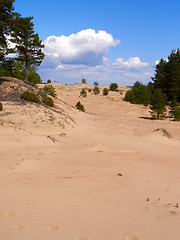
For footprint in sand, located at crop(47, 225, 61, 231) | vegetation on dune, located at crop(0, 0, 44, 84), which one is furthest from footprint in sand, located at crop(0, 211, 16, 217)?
vegetation on dune, located at crop(0, 0, 44, 84)

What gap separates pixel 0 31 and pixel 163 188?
61.0 feet

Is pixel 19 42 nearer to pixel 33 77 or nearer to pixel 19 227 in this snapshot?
pixel 33 77

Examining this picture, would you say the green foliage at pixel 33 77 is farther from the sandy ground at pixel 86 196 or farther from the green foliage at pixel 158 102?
the sandy ground at pixel 86 196

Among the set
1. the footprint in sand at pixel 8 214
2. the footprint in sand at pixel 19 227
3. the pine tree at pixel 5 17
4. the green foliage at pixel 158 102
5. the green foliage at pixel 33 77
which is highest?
the pine tree at pixel 5 17

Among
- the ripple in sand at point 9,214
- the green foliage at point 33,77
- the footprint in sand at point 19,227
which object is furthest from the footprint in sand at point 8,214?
the green foliage at point 33,77

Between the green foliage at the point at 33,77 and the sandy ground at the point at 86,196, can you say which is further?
the green foliage at the point at 33,77

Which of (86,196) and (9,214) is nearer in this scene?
(9,214)

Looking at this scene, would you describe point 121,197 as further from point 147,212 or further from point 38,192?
point 38,192

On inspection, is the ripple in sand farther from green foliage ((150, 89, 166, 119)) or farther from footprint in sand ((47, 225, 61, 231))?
green foliage ((150, 89, 166, 119))

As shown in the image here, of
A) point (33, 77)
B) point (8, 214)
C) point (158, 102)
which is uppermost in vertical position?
point (33, 77)

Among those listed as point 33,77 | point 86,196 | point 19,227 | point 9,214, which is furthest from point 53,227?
point 33,77

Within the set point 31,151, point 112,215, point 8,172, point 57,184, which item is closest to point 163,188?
point 112,215

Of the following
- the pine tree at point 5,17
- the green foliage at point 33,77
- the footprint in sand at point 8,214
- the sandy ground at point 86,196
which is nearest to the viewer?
the sandy ground at point 86,196

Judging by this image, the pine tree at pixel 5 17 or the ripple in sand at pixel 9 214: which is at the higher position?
the pine tree at pixel 5 17
